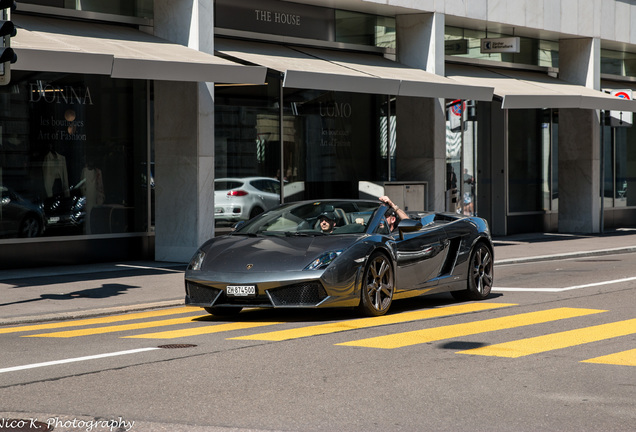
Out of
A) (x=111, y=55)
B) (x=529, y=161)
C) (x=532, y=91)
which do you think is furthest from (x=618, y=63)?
(x=111, y=55)

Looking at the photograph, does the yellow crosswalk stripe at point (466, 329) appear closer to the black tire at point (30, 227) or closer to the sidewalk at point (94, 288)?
the sidewalk at point (94, 288)

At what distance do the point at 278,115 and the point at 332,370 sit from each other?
13.6m

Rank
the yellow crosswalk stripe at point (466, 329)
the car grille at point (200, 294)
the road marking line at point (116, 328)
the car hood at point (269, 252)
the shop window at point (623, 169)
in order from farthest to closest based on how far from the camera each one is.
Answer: the shop window at point (623, 169), the car grille at point (200, 294), the car hood at point (269, 252), the road marking line at point (116, 328), the yellow crosswalk stripe at point (466, 329)

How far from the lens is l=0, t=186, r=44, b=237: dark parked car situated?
16.6 m

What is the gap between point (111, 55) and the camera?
14.4 m

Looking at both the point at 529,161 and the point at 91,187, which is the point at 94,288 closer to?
the point at 91,187

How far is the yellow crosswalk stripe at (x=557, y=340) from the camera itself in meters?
8.46

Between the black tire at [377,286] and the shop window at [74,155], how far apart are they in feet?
Answer: 26.5

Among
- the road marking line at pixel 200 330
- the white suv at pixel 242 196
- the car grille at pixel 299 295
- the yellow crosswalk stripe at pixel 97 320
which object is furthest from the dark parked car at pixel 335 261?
the white suv at pixel 242 196

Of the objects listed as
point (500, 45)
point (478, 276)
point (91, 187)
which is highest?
point (500, 45)

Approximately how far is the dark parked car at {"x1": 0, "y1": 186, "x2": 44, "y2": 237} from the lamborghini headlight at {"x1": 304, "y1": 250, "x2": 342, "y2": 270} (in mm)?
8111

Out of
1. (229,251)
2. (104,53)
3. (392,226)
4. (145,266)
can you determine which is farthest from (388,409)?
(145,266)

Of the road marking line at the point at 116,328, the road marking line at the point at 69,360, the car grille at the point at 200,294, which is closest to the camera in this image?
the road marking line at the point at 69,360

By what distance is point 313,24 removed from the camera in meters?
21.7
